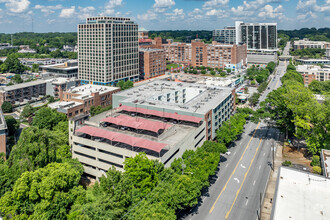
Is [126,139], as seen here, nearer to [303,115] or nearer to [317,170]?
[317,170]

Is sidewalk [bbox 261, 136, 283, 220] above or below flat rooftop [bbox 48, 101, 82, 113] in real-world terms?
below

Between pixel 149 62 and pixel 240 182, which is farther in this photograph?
pixel 149 62

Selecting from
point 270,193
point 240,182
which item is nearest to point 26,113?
point 240,182

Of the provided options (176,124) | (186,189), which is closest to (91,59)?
(176,124)

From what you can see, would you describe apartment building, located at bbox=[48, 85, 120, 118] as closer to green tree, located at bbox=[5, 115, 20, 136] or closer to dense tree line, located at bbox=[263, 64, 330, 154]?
green tree, located at bbox=[5, 115, 20, 136]

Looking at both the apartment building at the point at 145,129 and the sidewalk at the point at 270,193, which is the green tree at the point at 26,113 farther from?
the sidewalk at the point at 270,193

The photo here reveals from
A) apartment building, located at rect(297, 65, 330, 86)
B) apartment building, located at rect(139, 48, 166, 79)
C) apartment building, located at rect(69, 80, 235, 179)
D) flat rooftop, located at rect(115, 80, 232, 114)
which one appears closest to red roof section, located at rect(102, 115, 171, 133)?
apartment building, located at rect(69, 80, 235, 179)
